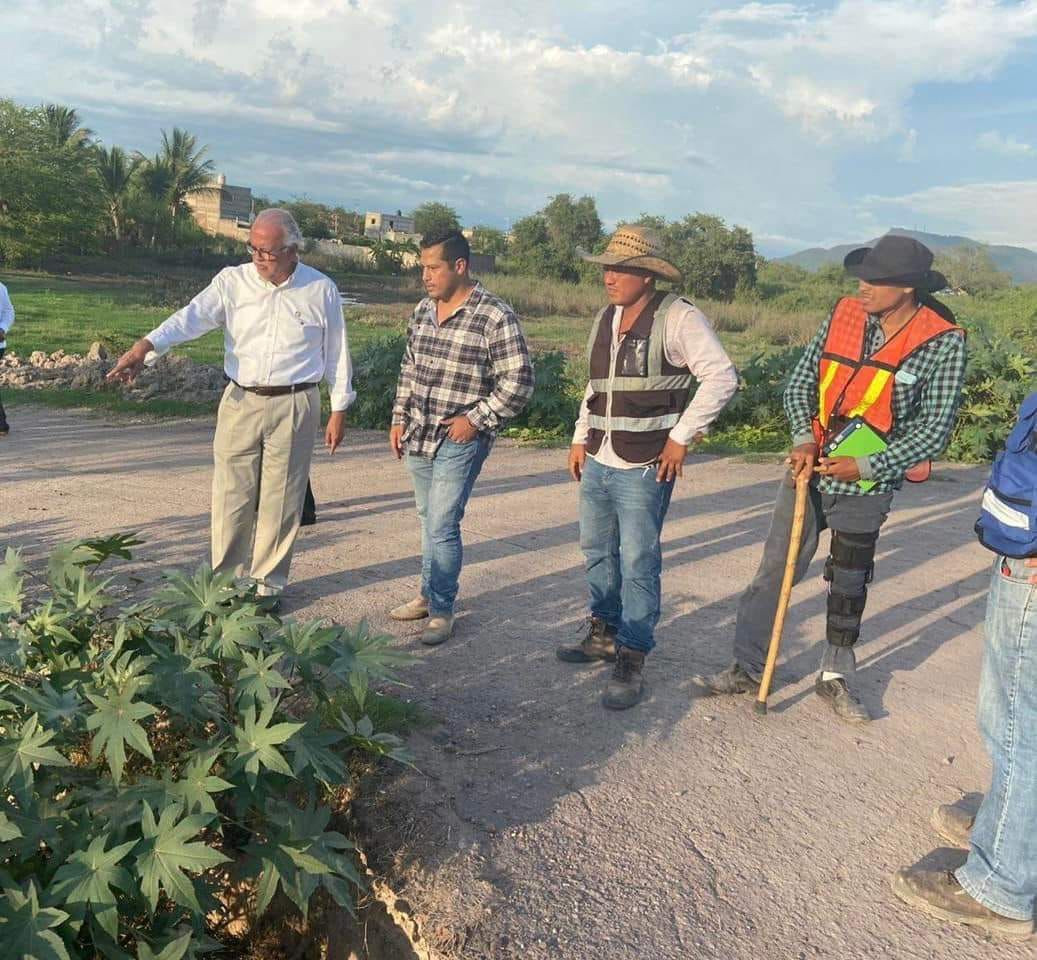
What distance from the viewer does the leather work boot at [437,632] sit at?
15.8 ft

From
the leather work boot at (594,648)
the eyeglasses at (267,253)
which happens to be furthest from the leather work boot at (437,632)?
the eyeglasses at (267,253)

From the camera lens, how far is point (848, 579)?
4176 mm

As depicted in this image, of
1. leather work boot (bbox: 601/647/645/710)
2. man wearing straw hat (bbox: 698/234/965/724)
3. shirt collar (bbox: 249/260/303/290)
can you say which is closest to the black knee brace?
man wearing straw hat (bbox: 698/234/965/724)

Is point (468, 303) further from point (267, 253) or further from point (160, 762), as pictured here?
point (160, 762)

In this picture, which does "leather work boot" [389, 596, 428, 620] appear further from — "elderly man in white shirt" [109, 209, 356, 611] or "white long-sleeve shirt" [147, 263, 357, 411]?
"white long-sleeve shirt" [147, 263, 357, 411]

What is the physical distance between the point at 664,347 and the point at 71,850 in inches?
114

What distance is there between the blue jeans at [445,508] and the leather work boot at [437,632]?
33 millimetres

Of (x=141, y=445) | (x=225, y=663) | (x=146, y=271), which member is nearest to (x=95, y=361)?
(x=141, y=445)

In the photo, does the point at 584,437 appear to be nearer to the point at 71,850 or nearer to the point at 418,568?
the point at 418,568

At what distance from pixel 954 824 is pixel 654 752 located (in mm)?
1113

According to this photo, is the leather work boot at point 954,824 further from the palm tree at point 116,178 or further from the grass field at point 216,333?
the palm tree at point 116,178

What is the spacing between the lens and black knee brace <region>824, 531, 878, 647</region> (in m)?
4.13

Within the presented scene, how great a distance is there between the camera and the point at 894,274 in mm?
3771

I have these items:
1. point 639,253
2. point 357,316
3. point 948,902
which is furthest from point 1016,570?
point 357,316
